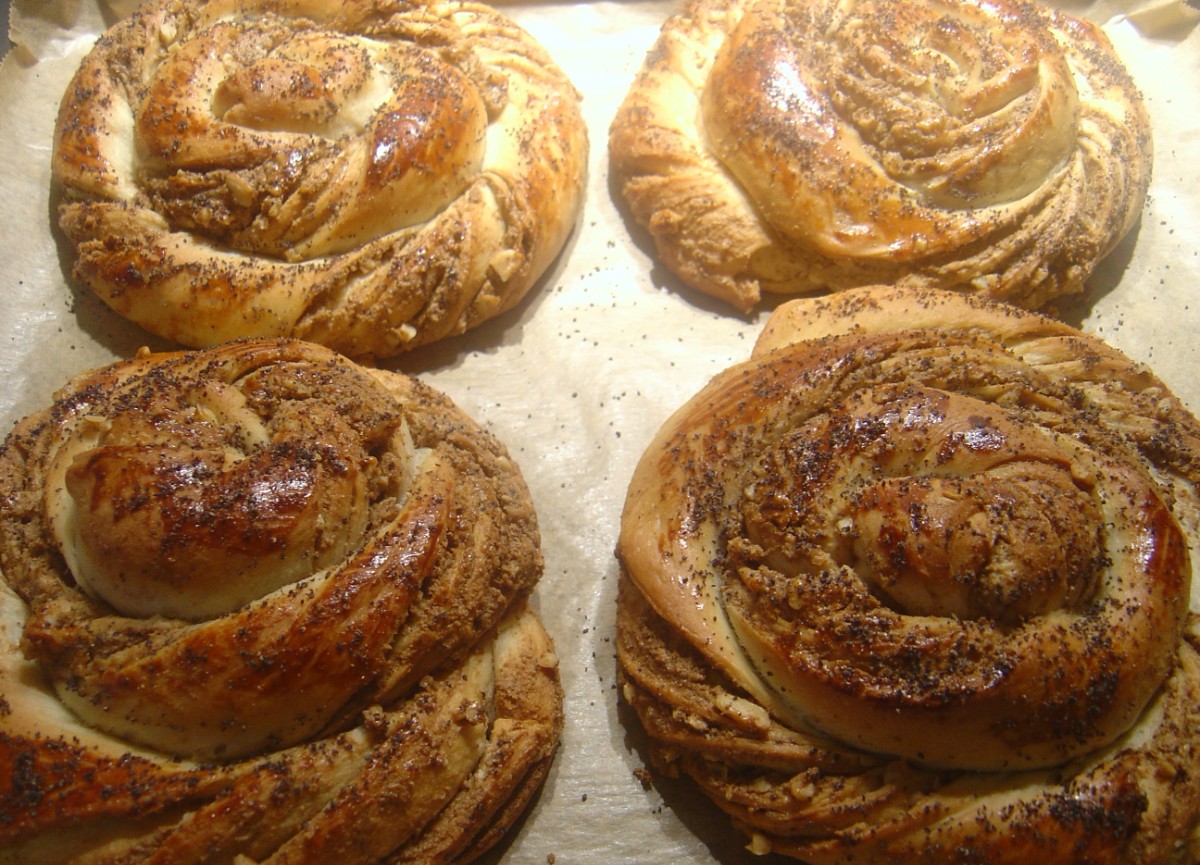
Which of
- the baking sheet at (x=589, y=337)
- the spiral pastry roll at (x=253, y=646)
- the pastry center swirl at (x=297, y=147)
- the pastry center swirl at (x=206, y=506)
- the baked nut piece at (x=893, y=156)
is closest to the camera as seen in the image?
the spiral pastry roll at (x=253, y=646)

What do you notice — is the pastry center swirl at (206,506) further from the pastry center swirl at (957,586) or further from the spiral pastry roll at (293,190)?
the pastry center swirl at (957,586)

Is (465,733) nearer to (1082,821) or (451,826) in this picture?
(451,826)

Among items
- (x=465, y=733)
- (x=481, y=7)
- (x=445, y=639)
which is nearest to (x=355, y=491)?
(x=445, y=639)

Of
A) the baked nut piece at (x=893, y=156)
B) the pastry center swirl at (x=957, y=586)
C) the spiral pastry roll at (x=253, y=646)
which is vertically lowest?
the spiral pastry roll at (x=253, y=646)

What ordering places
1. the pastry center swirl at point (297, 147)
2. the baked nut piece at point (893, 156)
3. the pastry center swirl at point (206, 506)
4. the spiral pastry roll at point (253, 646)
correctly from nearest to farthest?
the spiral pastry roll at point (253, 646)
the pastry center swirl at point (206, 506)
the pastry center swirl at point (297, 147)
the baked nut piece at point (893, 156)

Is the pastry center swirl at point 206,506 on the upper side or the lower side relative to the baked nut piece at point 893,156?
lower

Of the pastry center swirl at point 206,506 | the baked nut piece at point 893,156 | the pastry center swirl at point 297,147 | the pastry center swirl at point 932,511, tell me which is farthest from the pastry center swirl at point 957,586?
the pastry center swirl at point 297,147

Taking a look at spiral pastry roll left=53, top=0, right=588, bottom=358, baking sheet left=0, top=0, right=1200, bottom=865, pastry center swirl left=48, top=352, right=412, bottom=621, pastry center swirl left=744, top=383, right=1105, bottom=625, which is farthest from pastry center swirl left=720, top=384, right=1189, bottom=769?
spiral pastry roll left=53, top=0, right=588, bottom=358
